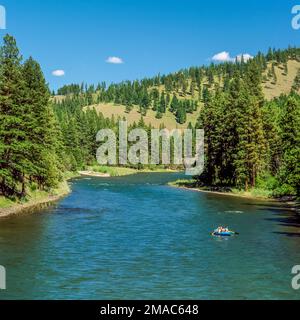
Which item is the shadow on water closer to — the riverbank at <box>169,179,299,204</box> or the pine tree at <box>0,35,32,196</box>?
the riverbank at <box>169,179,299,204</box>

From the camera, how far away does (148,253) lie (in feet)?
129

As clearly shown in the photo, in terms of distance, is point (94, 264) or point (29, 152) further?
point (29, 152)

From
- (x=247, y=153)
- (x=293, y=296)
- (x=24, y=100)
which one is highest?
(x=24, y=100)

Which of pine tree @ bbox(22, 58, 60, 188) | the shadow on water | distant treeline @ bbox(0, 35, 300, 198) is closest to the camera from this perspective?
the shadow on water

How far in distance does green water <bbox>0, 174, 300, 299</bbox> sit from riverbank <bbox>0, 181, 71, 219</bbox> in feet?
9.41

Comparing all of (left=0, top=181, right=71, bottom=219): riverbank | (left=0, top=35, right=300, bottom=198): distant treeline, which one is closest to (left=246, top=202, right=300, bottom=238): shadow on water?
(left=0, top=35, right=300, bottom=198): distant treeline

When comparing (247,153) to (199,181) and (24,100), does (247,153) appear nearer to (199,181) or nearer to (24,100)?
(199,181)

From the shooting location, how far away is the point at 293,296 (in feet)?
93.4

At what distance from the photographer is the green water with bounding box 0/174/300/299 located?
2938 cm

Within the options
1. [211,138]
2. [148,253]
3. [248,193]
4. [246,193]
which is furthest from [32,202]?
[211,138]
